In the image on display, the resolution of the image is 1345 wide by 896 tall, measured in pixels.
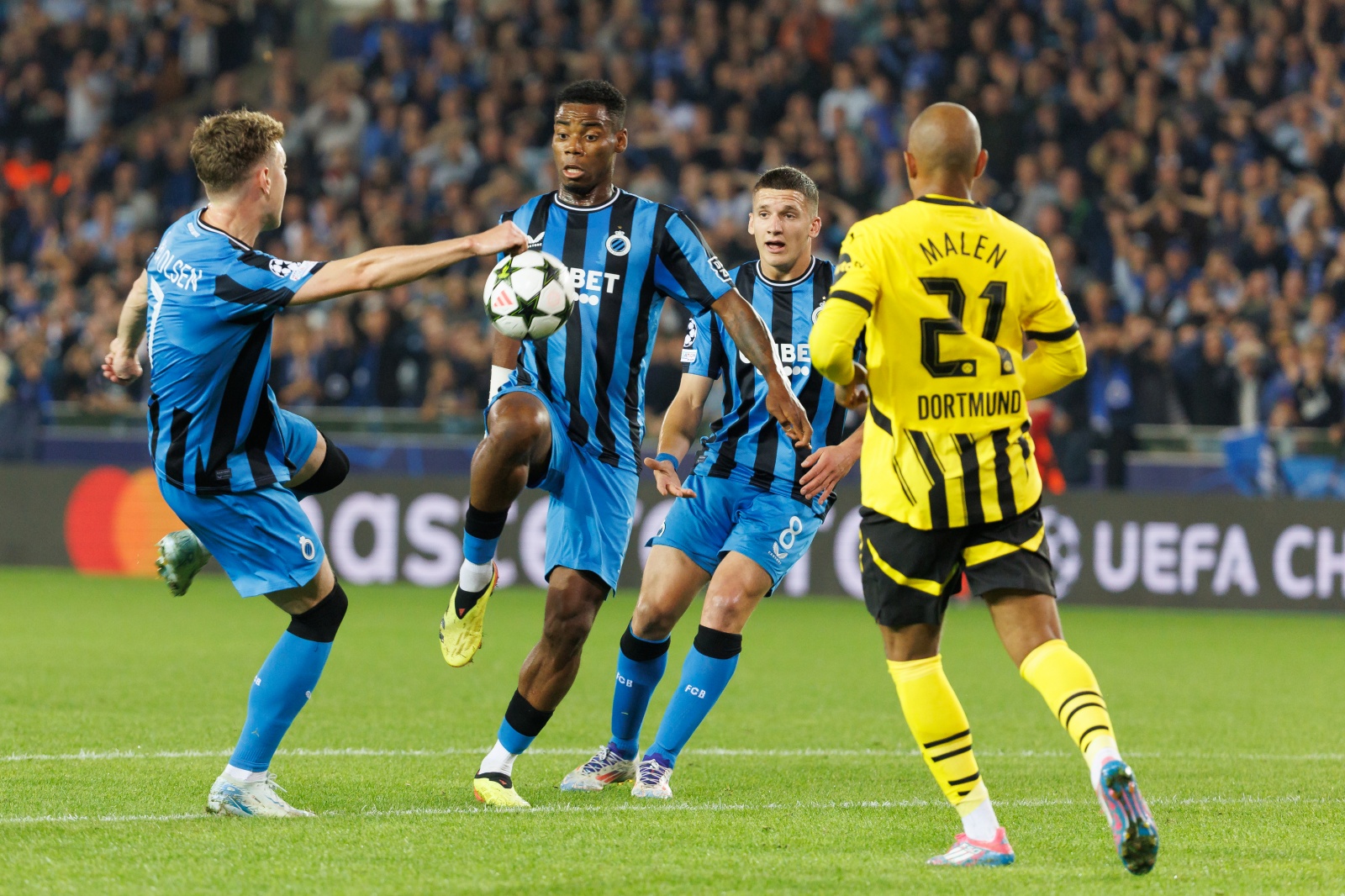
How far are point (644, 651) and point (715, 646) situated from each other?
0.28 metres

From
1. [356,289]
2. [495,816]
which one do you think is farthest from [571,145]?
[495,816]

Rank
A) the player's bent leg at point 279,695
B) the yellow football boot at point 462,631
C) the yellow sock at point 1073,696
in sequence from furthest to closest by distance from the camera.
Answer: the yellow football boot at point 462,631 < the player's bent leg at point 279,695 < the yellow sock at point 1073,696

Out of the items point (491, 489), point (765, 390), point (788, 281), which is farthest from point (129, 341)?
point (788, 281)

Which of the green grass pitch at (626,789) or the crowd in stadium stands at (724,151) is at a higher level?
the crowd in stadium stands at (724,151)

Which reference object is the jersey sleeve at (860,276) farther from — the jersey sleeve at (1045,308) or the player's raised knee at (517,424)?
the player's raised knee at (517,424)

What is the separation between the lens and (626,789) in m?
6.06

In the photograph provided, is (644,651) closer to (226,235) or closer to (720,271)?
(720,271)

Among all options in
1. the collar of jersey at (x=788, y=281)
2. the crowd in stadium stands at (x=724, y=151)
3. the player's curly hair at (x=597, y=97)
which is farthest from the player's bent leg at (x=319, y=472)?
the crowd in stadium stands at (x=724, y=151)

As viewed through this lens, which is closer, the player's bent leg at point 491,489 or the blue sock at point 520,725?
the player's bent leg at point 491,489

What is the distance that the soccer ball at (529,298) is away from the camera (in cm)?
530

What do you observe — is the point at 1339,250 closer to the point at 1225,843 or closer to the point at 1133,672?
the point at 1133,672

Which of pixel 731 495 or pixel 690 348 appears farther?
pixel 690 348

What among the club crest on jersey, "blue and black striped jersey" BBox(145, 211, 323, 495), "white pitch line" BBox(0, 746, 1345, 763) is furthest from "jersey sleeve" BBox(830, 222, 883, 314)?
"white pitch line" BBox(0, 746, 1345, 763)

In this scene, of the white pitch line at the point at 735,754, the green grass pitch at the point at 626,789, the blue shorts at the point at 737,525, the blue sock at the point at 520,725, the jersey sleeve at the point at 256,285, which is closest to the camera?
the green grass pitch at the point at 626,789
